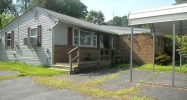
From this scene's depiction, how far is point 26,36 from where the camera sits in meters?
14.1

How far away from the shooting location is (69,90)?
19.4ft

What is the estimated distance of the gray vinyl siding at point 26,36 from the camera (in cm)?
1223

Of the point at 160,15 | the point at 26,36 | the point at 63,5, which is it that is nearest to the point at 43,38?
the point at 26,36

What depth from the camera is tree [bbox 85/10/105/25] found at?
155ft

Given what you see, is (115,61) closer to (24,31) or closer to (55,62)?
(55,62)

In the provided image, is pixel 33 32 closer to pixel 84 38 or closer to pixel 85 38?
pixel 84 38

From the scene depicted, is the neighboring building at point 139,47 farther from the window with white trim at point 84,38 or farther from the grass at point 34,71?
the grass at point 34,71

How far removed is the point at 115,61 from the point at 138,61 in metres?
2.52

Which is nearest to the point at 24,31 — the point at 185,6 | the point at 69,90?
the point at 69,90

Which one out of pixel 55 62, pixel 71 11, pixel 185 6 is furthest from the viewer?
pixel 71 11

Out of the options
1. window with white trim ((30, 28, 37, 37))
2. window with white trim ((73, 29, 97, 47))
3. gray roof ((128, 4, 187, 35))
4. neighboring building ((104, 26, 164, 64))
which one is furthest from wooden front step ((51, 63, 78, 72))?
neighboring building ((104, 26, 164, 64))

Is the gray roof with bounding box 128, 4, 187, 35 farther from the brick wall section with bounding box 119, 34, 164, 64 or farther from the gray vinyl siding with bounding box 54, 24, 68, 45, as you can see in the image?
the brick wall section with bounding box 119, 34, 164, 64

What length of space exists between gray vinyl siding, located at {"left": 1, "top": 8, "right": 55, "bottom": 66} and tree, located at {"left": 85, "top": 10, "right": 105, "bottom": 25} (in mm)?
32647

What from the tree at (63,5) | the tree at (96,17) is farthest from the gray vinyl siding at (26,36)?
the tree at (96,17)
